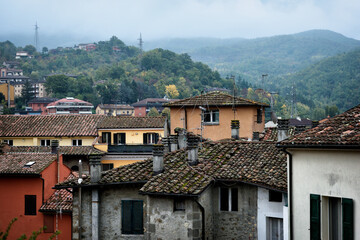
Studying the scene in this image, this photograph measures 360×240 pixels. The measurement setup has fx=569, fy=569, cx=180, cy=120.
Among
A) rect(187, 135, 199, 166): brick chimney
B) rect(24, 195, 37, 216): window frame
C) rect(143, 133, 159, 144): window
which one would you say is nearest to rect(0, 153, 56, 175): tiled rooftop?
rect(24, 195, 37, 216): window frame

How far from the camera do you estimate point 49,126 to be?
5281 centimetres

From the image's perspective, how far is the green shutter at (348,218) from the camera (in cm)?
1334

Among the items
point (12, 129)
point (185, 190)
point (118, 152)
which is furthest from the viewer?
point (12, 129)

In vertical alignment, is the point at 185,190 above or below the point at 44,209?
above

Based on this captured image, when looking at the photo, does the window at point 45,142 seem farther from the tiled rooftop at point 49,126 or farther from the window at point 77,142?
the window at point 77,142

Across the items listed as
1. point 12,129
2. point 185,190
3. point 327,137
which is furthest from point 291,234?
point 12,129

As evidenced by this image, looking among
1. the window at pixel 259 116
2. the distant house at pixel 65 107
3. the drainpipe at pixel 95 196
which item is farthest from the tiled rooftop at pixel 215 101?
the distant house at pixel 65 107

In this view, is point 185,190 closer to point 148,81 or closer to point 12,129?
point 12,129

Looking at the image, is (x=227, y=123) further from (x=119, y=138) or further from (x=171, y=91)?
(x=171, y=91)

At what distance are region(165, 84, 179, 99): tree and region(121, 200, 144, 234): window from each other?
467ft

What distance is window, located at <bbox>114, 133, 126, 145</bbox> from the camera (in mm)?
49625

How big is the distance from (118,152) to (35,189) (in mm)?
18591

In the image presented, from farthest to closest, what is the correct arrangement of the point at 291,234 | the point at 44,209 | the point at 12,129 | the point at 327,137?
the point at 12,129, the point at 44,209, the point at 291,234, the point at 327,137

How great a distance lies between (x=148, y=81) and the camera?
648 feet
